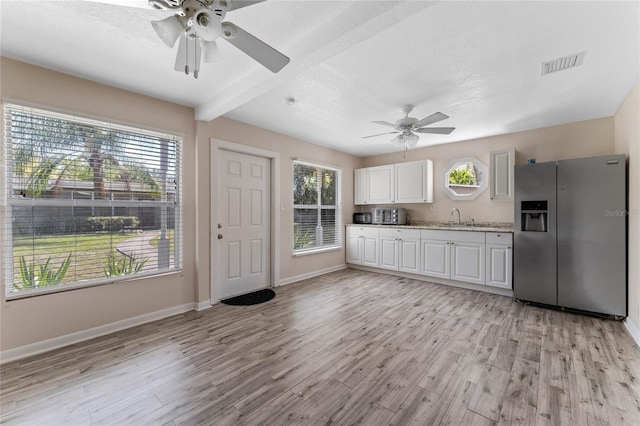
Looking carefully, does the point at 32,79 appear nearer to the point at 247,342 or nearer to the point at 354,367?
the point at 247,342

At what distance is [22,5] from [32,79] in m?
0.90

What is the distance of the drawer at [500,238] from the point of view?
3709mm

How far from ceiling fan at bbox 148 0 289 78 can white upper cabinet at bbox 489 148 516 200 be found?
3888 millimetres

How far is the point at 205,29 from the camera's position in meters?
1.35

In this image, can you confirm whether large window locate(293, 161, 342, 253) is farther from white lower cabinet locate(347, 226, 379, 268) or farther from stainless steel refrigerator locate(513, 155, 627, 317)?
stainless steel refrigerator locate(513, 155, 627, 317)

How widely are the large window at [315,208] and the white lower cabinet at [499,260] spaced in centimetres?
264

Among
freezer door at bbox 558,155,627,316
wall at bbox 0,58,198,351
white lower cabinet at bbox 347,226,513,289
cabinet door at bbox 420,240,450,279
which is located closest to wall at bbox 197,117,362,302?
wall at bbox 0,58,198,351

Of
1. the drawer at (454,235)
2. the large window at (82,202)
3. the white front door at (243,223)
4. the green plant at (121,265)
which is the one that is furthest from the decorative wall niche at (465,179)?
the green plant at (121,265)

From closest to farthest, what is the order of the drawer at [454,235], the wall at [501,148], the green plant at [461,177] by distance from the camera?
1. the wall at [501,148]
2. the drawer at [454,235]
3. the green plant at [461,177]

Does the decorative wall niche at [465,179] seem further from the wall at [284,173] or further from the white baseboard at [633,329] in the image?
the white baseboard at [633,329]

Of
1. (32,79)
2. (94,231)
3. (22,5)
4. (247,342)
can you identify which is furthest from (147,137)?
(247,342)

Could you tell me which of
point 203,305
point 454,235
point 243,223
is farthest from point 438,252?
point 203,305

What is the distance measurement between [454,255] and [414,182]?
1511 mm

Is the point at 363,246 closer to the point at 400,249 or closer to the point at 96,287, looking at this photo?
the point at 400,249
